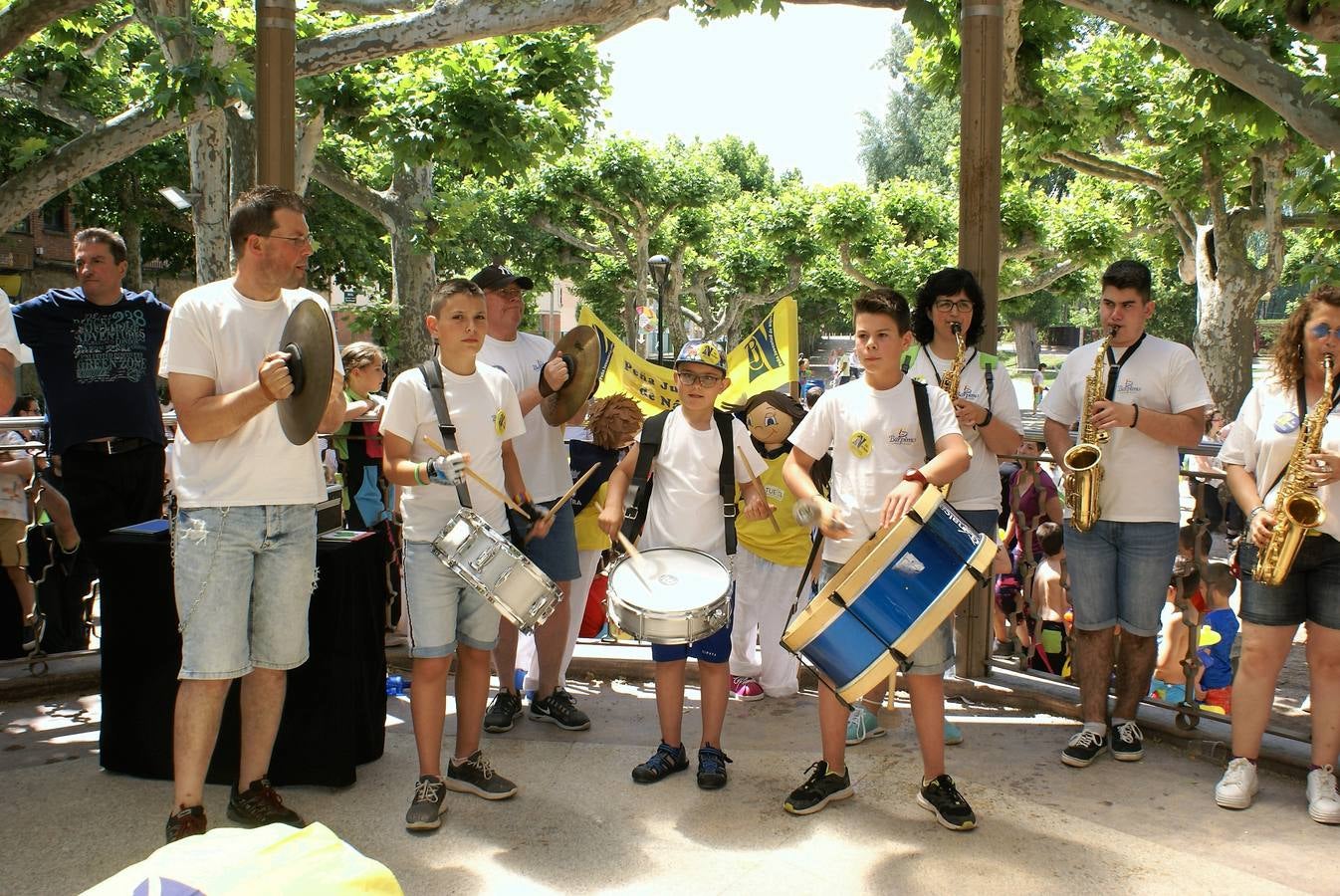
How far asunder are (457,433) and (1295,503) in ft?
9.79

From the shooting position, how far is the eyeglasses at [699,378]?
4.46 metres

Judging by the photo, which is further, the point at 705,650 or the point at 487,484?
the point at 705,650

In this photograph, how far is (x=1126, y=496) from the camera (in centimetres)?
454

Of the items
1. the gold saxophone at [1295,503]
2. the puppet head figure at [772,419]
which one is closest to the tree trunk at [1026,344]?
the puppet head figure at [772,419]

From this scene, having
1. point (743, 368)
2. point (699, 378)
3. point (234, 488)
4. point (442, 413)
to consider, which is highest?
point (743, 368)

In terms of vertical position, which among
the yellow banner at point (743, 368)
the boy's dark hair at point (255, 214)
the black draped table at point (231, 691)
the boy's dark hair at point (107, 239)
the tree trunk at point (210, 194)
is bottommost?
the black draped table at point (231, 691)

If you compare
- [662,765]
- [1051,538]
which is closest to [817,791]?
[662,765]

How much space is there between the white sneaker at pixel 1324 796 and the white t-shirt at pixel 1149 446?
1051mm

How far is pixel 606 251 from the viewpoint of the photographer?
39.4m

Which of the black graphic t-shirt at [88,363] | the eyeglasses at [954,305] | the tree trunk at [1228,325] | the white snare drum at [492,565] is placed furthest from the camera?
the tree trunk at [1228,325]

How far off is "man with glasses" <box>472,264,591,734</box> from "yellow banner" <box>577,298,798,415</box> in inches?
134

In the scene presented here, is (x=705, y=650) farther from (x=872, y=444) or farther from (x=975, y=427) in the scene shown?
(x=975, y=427)

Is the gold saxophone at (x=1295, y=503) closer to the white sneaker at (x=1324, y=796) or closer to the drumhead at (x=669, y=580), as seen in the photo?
the white sneaker at (x=1324, y=796)

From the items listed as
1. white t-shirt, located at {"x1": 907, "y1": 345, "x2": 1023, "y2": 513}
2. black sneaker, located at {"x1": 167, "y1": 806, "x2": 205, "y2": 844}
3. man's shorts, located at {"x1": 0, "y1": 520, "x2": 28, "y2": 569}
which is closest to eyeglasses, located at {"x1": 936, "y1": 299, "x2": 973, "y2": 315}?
white t-shirt, located at {"x1": 907, "y1": 345, "x2": 1023, "y2": 513}
